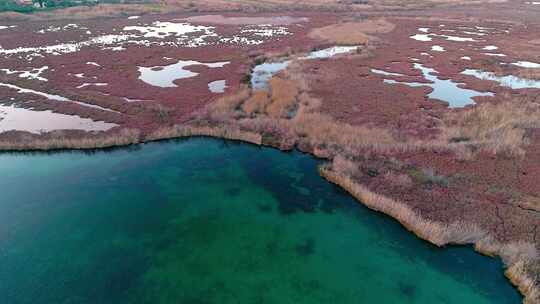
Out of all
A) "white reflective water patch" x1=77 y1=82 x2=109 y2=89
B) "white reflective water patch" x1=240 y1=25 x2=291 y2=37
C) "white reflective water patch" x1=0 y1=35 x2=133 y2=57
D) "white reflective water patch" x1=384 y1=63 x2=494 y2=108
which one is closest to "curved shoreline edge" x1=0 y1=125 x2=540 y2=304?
"white reflective water patch" x1=77 y1=82 x2=109 y2=89

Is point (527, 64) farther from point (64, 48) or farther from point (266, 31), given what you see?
point (64, 48)

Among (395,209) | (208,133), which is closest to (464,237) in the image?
(395,209)

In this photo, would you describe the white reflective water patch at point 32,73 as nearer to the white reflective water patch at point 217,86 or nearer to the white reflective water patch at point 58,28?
the white reflective water patch at point 217,86

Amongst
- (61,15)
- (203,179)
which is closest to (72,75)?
(203,179)

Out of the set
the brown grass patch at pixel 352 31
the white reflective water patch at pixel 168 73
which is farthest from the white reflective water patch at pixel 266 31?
the white reflective water patch at pixel 168 73

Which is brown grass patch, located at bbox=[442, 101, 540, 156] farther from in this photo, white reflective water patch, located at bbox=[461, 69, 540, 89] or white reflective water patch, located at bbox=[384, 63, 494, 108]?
white reflective water patch, located at bbox=[461, 69, 540, 89]

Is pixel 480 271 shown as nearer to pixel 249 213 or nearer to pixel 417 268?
pixel 417 268
